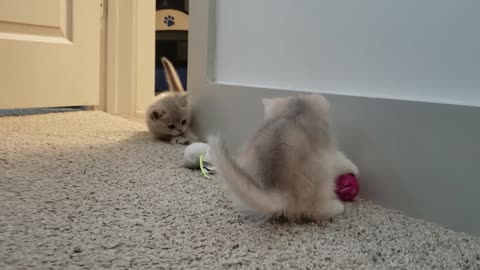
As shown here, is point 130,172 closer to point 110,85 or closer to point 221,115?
point 221,115

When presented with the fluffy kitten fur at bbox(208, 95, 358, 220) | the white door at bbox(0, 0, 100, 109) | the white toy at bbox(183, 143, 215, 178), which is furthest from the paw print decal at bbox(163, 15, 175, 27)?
the fluffy kitten fur at bbox(208, 95, 358, 220)

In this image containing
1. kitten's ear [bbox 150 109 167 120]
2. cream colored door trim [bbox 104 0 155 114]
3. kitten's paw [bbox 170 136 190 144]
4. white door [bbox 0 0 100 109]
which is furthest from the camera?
cream colored door trim [bbox 104 0 155 114]

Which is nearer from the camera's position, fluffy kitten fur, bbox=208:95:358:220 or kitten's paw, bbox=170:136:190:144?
fluffy kitten fur, bbox=208:95:358:220

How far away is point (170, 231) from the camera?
65 centimetres

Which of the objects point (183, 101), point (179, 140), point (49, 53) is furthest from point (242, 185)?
point (49, 53)

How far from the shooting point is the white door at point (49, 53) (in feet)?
5.75

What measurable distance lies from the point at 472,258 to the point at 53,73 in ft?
5.67

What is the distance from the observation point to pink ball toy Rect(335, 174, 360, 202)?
2.68 ft

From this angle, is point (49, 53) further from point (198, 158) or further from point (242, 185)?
point (242, 185)

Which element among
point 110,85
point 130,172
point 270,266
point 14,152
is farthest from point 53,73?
point 270,266

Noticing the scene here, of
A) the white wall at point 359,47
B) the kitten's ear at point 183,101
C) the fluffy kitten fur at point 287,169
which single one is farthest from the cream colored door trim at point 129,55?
the fluffy kitten fur at point 287,169

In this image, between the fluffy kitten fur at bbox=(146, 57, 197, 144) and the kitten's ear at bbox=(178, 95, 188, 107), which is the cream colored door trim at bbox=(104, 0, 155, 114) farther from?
the kitten's ear at bbox=(178, 95, 188, 107)

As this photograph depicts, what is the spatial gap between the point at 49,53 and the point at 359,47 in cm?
141

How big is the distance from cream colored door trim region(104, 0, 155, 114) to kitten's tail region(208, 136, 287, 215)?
1.73m
